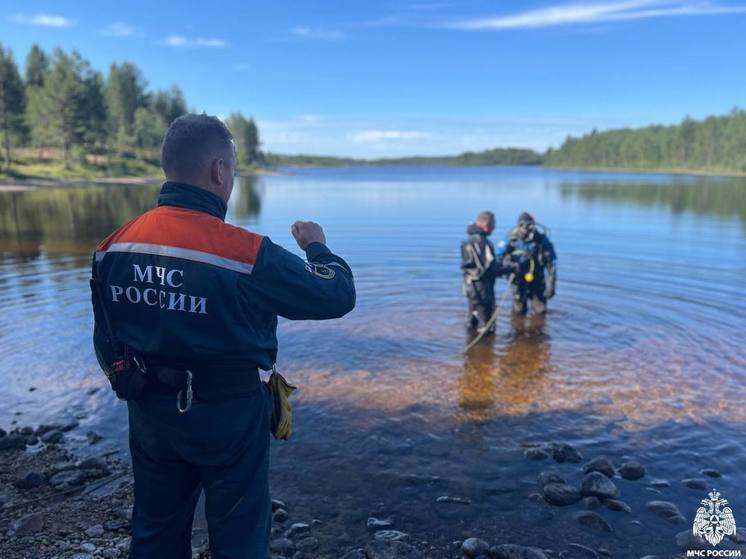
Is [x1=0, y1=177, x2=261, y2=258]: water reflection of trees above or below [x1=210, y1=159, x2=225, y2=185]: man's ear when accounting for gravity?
below

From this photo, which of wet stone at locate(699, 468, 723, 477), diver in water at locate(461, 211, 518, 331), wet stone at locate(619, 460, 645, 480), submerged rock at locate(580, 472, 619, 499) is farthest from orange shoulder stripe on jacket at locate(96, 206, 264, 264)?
diver in water at locate(461, 211, 518, 331)

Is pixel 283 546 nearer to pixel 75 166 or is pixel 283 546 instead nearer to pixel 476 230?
pixel 476 230

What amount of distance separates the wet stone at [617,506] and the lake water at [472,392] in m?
0.06

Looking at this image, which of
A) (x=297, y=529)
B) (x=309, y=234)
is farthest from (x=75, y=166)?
(x=309, y=234)

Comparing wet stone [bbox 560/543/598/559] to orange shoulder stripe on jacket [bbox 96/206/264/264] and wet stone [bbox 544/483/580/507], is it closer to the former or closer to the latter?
wet stone [bbox 544/483/580/507]

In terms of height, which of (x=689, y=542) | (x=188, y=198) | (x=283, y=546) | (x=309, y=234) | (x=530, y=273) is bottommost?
(x=689, y=542)

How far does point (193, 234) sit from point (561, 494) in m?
4.66

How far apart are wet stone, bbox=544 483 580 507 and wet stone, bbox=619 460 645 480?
30.8 inches

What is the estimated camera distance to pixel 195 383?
2934mm

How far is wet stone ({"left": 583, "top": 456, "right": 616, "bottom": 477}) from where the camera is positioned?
605 cm

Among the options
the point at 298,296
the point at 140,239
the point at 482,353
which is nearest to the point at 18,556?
the point at 140,239

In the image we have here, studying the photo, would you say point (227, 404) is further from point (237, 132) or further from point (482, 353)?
point (237, 132)

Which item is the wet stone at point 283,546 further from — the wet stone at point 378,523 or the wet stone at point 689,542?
the wet stone at point 689,542

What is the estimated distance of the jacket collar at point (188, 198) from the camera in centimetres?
294
